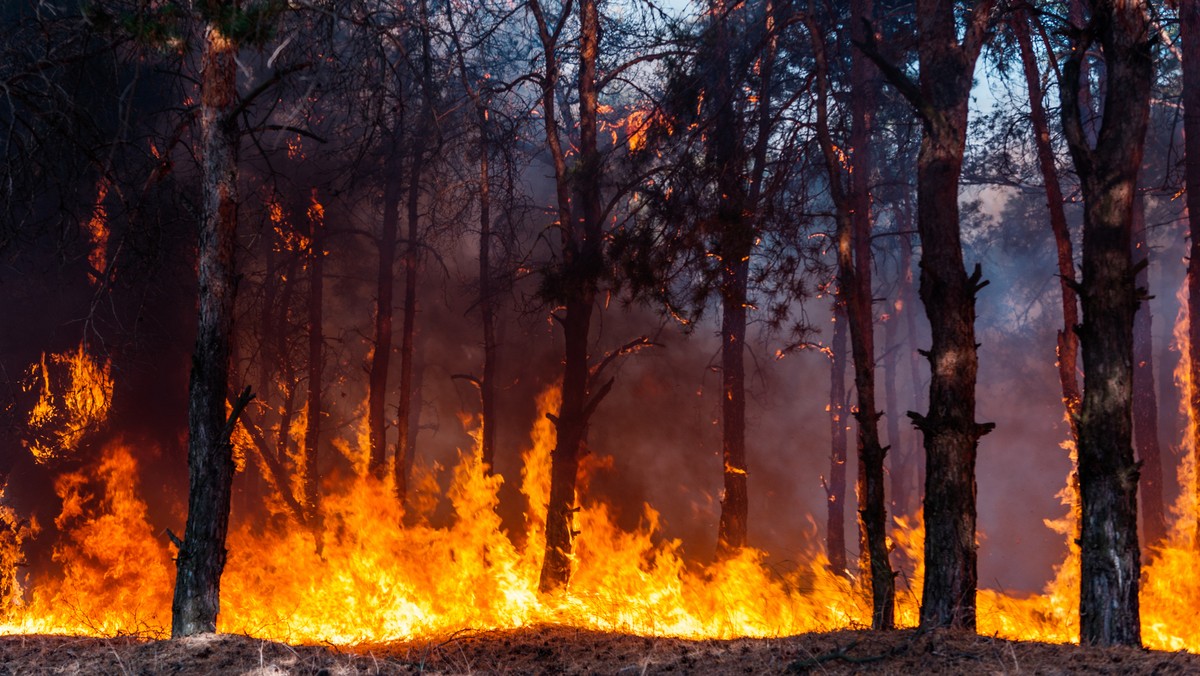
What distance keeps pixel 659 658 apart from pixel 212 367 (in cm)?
459

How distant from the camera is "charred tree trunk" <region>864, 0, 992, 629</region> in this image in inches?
296

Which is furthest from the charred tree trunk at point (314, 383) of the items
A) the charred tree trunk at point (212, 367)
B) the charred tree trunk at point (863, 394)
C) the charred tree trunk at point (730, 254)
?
the charred tree trunk at point (863, 394)

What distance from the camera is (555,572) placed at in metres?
12.9

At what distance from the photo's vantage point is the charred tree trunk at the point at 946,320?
7516 mm

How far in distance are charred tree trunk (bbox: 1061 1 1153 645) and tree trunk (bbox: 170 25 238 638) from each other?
701cm

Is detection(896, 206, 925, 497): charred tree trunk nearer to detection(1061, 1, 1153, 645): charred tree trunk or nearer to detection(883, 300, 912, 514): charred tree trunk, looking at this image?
detection(883, 300, 912, 514): charred tree trunk

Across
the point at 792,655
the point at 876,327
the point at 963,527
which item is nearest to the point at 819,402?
the point at 876,327

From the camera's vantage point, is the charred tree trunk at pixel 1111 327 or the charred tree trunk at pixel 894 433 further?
the charred tree trunk at pixel 894 433

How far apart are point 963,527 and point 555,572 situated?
678 cm

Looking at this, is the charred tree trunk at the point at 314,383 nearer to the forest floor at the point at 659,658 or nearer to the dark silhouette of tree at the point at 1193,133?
the forest floor at the point at 659,658

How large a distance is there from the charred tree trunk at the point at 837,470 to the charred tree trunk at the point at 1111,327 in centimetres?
944

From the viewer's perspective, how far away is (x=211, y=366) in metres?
7.61

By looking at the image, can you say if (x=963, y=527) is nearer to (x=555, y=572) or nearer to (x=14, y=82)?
(x=555, y=572)

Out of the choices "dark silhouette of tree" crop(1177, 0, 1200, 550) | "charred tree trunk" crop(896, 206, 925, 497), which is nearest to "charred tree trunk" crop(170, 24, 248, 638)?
"dark silhouette of tree" crop(1177, 0, 1200, 550)
